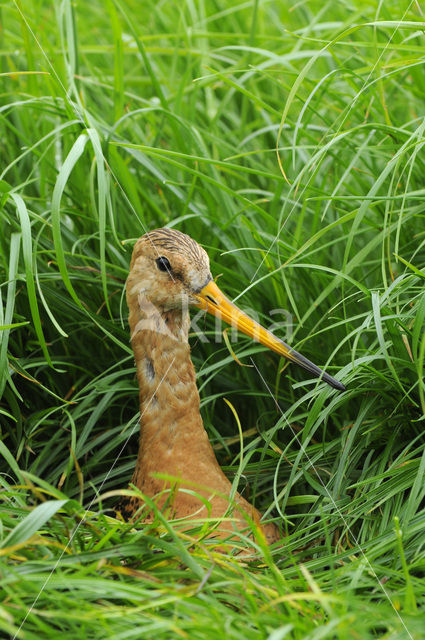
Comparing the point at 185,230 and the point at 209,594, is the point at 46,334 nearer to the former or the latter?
the point at 185,230

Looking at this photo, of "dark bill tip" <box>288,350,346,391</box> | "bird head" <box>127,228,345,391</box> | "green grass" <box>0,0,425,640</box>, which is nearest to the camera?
"green grass" <box>0,0,425,640</box>

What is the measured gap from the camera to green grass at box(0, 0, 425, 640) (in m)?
1.54

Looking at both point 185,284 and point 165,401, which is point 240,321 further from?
point 165,401

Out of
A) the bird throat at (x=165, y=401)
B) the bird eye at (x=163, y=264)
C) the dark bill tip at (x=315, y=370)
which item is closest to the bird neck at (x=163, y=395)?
the bird throat at (x=165, y=401)

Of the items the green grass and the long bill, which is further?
the long bill

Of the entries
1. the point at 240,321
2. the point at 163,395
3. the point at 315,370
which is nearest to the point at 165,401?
the point at 163,395

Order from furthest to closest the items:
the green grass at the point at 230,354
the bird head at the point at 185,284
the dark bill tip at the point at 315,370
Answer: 1. the bird head at the point at 185,284
2. the dark bill tip at the point at 315,370
3. the green grass at the point at 230,354

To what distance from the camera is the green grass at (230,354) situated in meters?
1.54

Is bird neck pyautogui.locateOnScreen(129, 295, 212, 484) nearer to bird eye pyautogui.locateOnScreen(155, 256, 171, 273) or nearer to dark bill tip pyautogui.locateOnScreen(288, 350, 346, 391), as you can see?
bird eye pyautogui.locateOnScreen(155, 256, 171, 273)

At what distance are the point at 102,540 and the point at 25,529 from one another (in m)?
0.17

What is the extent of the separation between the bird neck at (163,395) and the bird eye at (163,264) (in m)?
0.11

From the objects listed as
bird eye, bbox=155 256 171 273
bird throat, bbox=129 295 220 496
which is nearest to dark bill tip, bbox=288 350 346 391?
bird throat, bbox=129 295 220 496

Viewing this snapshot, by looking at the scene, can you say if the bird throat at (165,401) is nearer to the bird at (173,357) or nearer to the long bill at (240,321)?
the bird at (173,357)

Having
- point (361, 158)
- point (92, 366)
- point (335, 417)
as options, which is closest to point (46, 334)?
point (92, 366)
